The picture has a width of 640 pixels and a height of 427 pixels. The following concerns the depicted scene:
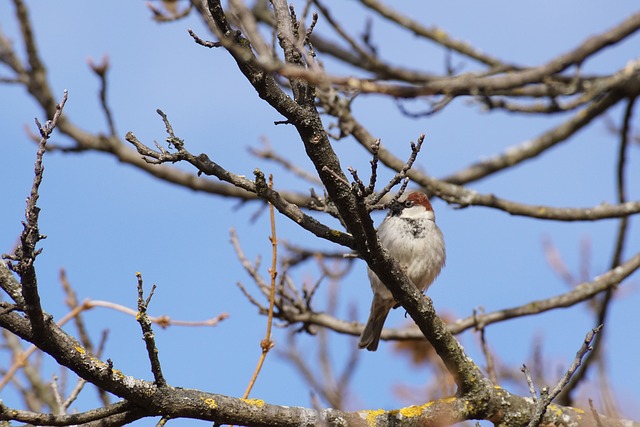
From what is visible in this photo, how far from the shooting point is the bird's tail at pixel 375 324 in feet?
18.6

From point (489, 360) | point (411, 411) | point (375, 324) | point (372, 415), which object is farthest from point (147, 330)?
point (375, 324)

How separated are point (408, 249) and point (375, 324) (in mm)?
649

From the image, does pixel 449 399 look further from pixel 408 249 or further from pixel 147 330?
pixel 147 330

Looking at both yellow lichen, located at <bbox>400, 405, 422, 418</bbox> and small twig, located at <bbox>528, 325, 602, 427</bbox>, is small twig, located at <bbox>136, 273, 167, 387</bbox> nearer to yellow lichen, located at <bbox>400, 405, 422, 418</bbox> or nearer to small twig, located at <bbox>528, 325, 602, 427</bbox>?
yellow lichen, located at <bbox>400, 405, 422, 418</bbox>

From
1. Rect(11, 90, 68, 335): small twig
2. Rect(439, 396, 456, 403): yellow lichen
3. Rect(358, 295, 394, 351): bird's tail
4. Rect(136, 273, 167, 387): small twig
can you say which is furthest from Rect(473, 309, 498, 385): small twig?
Rect(11, 90, 68, 335): small twig

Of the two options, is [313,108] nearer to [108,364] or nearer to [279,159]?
[108,364]

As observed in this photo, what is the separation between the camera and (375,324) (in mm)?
5746

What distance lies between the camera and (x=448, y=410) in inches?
151

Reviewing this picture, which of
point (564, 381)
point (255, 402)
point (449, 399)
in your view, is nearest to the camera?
point (255, 402)

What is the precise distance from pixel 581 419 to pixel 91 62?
437 centimetres

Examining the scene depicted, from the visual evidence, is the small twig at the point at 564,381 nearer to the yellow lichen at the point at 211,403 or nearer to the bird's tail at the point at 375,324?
the yellow lichen at the point at 211,403

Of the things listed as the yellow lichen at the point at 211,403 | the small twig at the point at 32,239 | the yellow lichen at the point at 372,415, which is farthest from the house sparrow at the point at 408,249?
the small twig at the point at 32,239

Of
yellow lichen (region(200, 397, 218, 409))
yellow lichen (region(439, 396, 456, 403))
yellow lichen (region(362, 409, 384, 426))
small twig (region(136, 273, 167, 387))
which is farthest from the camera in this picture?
yellow lichen (region(439, 396, 456, 403))

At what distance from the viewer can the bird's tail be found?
568 cm
